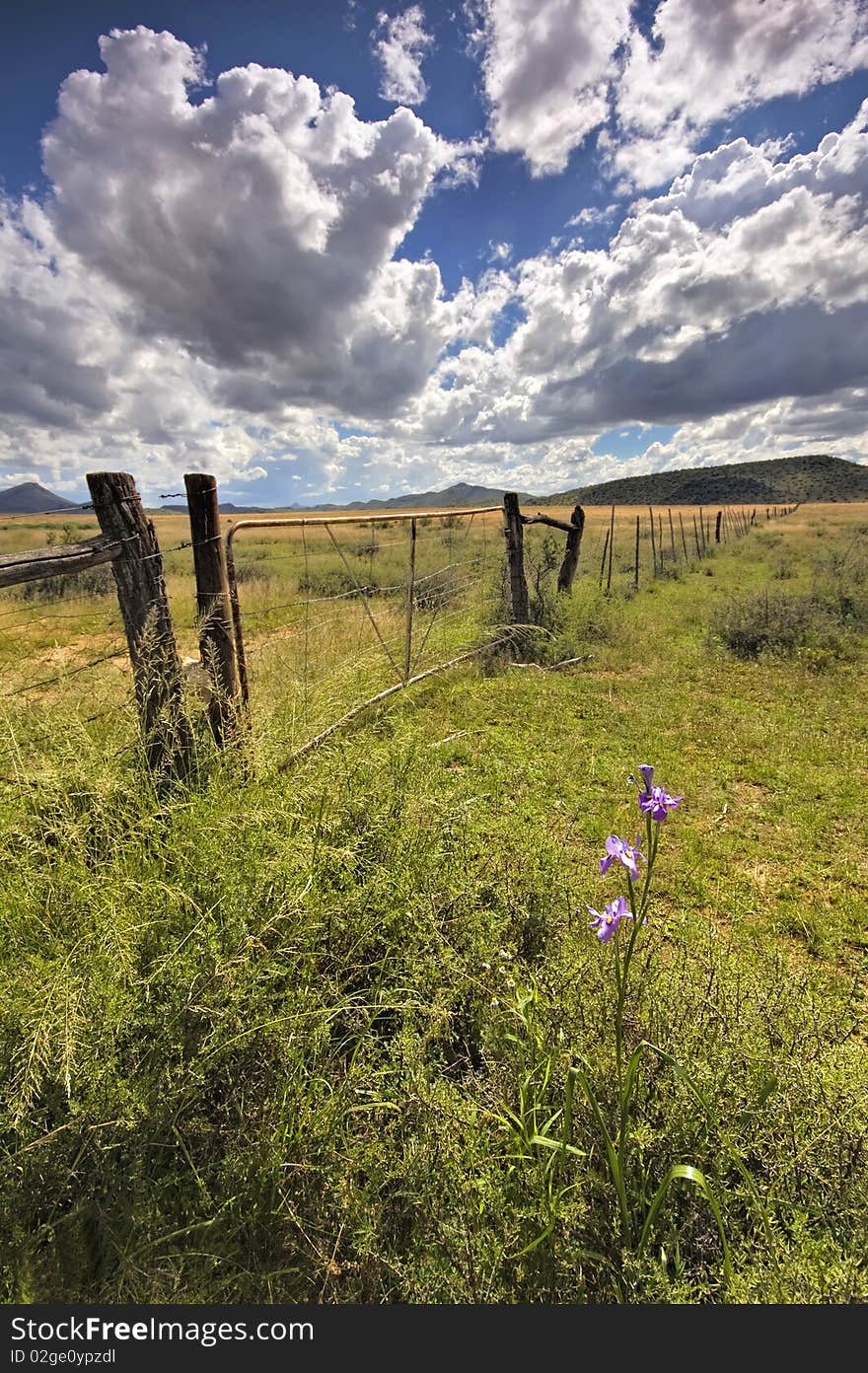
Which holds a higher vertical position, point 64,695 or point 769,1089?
point 64,695

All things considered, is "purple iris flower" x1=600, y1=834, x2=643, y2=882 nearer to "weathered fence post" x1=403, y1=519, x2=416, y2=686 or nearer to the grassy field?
the grassy field

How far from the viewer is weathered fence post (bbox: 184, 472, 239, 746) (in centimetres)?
333

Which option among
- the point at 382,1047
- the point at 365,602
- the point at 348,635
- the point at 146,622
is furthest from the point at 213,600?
the point at 348,635

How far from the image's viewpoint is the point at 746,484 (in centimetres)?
8725

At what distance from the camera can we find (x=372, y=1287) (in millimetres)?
1464

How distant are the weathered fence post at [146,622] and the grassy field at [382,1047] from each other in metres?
0.19

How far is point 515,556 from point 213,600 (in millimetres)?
5480

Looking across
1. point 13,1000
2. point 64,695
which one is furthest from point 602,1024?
point 64,695

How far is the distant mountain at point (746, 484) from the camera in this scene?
78562 millimetres

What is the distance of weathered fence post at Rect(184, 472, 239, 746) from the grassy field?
338 millimetres

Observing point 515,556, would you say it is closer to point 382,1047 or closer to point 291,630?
point 291,630

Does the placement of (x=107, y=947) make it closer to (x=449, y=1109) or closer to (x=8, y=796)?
(x=8, y=796)

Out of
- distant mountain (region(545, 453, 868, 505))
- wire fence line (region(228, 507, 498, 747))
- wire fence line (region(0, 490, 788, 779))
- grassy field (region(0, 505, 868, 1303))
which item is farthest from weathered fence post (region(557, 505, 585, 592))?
distant mountain (region(545, 453, 868, 505))

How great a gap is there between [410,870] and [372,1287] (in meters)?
1.32
